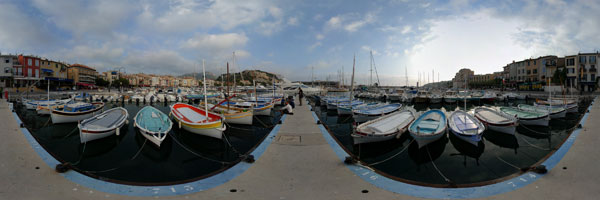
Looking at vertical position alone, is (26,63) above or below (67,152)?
above

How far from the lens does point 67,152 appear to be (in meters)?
10.3

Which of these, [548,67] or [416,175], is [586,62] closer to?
[548,67]

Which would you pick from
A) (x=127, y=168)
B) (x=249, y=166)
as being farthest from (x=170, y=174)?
(x=249, y=166)

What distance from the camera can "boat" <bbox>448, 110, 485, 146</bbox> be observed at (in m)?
9.97

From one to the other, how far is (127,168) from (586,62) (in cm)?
7673

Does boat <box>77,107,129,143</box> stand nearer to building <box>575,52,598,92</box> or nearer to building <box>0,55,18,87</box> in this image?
building <box>0,55,18,87</box>

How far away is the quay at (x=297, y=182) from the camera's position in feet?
17.7

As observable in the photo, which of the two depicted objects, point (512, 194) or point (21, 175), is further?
point (21, 175)

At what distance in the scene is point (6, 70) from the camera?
48.4 m

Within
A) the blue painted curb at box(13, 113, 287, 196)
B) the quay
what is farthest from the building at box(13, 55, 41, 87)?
the blue painted curb at box(13, 113, 287, 196)

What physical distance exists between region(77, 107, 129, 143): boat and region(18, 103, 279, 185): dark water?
1.40 feet

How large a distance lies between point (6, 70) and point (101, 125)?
59.8 m

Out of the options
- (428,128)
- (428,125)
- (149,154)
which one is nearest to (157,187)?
(149,154)

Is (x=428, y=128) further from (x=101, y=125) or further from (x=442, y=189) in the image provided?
(x=101, y=125)
